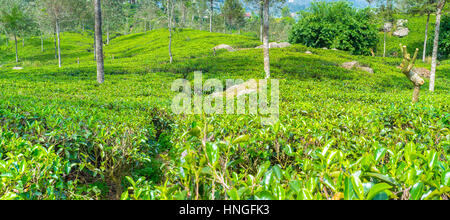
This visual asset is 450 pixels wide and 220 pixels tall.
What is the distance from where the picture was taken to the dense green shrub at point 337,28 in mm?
27344

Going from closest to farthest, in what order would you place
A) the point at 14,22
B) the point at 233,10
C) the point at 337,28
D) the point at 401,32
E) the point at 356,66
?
the point at 356,66
the point at 337,28
the point at 14,22
the point at 401,32
the point at 233,10

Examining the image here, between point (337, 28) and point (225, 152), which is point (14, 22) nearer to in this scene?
point (337, 28)

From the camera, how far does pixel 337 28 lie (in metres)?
27.8

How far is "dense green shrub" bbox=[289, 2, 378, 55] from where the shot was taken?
27344mm

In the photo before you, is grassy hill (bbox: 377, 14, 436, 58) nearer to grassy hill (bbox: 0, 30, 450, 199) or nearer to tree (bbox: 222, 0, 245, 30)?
tree (bbox: 222, 0, 245, 30)

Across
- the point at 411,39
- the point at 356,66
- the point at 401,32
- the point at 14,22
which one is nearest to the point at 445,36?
the point at 411,39

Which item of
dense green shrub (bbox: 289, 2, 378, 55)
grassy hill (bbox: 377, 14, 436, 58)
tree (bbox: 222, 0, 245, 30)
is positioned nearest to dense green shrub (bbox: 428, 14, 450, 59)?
grassy hill (bbox: 377, 14, 436, 58)

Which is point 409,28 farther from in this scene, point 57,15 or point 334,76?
point 57,15

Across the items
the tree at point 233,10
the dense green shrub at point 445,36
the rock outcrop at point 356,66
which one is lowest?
the rock outcrop at point 356,66

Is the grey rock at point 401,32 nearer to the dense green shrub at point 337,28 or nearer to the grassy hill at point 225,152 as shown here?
the dense green shrub at point 337,28

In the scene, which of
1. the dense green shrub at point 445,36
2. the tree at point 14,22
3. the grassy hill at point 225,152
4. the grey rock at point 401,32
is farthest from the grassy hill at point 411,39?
the tree at point 14,22

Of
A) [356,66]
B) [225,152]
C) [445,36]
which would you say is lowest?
[225,152]

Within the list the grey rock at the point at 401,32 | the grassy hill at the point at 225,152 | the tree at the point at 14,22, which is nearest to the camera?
the grassy hill at the point at 225,152

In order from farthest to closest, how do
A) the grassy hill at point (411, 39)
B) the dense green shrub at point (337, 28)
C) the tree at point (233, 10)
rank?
the tree at point (233, 10) → the grassy hill at point (411, 39) → the dense green shrub at point (337, 28)
